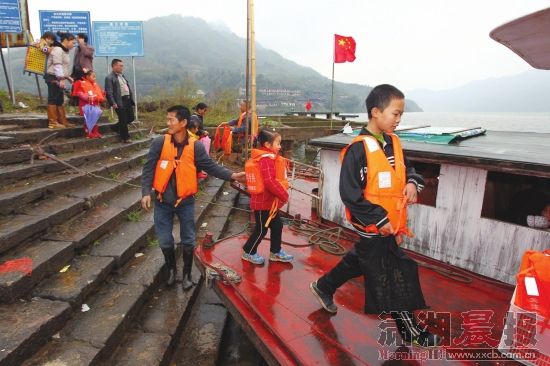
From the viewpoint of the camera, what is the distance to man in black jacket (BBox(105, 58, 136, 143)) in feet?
24.7

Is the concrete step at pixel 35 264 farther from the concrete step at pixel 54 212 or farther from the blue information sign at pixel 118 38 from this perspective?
the blue information sign at pixel 118 38

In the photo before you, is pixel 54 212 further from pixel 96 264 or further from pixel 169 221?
pixel 169 221

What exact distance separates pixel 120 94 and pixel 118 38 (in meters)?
3.91

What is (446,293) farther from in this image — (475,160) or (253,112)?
(253,112)

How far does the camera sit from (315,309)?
3201mm

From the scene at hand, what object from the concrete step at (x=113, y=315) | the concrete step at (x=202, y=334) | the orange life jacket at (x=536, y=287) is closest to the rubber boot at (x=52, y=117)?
the concrete step at (x=113, y=315)

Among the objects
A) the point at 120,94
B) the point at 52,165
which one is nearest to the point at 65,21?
the point at 120,94

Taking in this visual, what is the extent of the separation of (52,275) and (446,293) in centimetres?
409

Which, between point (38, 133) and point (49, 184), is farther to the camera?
point (38, 133)

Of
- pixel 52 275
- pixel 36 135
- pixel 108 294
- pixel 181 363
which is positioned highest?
pixel 36 135

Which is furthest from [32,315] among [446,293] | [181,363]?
[446,293]

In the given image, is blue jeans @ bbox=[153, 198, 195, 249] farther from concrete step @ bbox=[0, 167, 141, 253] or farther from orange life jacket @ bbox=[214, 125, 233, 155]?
orange life jacket @ bbox=[214, 125, 233, 155]

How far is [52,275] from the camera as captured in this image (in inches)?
138

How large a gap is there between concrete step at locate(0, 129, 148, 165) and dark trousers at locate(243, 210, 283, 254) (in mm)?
3878
